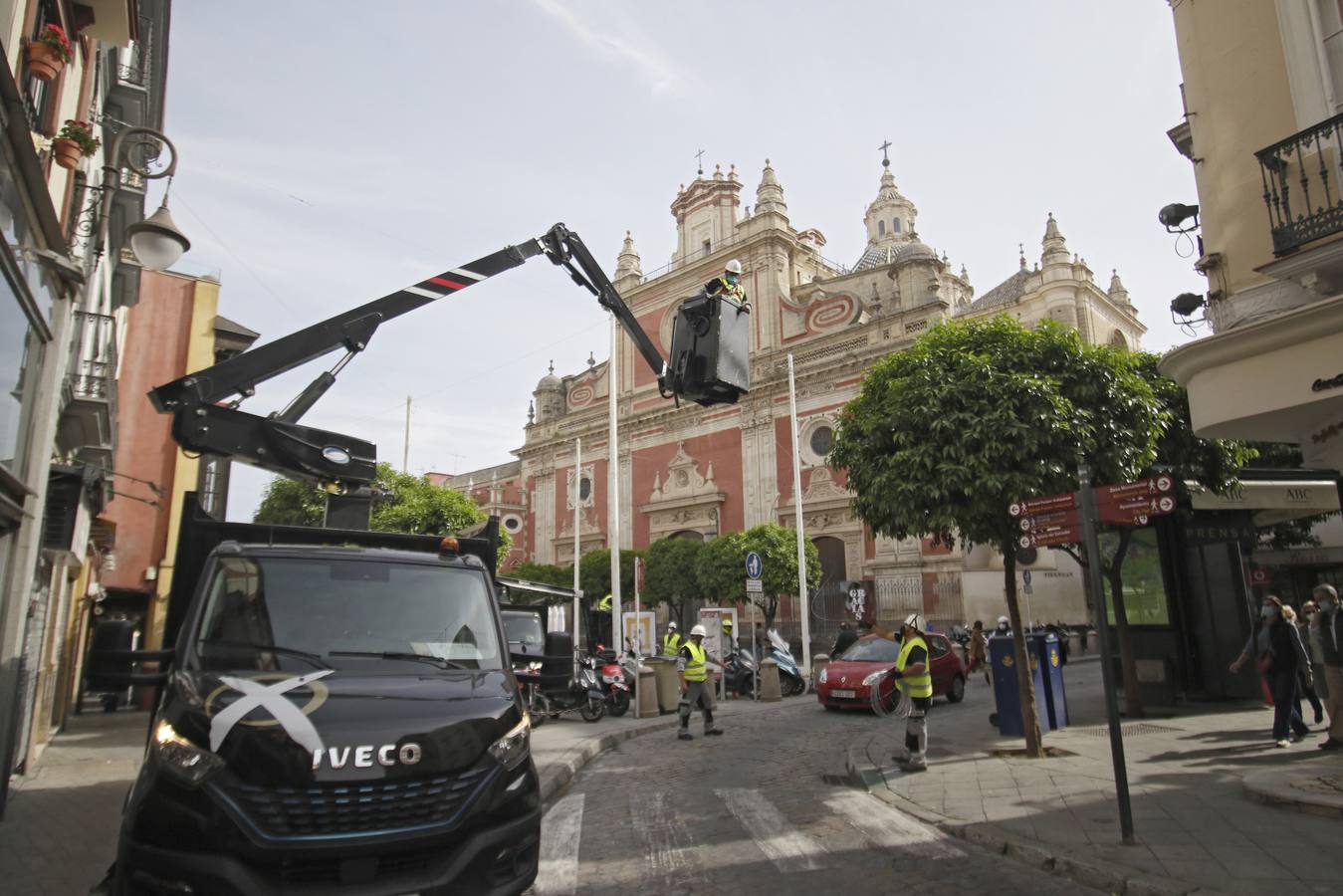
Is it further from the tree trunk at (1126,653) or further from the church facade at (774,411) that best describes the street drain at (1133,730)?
the church facade at (774,411)

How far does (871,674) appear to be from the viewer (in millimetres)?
14742

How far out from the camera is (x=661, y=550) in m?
34.4

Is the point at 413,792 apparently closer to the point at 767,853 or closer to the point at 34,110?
the point at 767,853

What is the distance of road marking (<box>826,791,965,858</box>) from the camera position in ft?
19.3

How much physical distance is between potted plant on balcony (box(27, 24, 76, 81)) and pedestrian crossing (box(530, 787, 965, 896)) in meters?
6.91

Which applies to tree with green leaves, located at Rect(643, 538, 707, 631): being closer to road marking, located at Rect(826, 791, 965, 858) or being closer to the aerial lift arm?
road marking, located at Rect(826, 791, 965, 858)

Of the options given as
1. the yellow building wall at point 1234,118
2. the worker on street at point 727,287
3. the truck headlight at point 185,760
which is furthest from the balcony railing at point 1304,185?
the truck headlight at point 185,760

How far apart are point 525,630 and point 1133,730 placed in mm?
9184

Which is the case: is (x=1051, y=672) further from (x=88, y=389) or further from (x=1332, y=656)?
(x=88, y=389)

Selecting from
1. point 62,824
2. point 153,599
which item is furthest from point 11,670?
point 153,599

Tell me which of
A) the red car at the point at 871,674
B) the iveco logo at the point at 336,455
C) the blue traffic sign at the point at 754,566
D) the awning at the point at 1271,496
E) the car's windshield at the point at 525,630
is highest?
the awning at the point at 1271,496

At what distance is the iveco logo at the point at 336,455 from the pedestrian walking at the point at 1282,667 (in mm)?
9894

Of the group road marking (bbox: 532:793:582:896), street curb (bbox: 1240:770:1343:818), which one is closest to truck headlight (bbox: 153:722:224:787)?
road marking (bbox: 532:793:582:896)

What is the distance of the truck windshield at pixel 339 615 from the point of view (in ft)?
14.0
